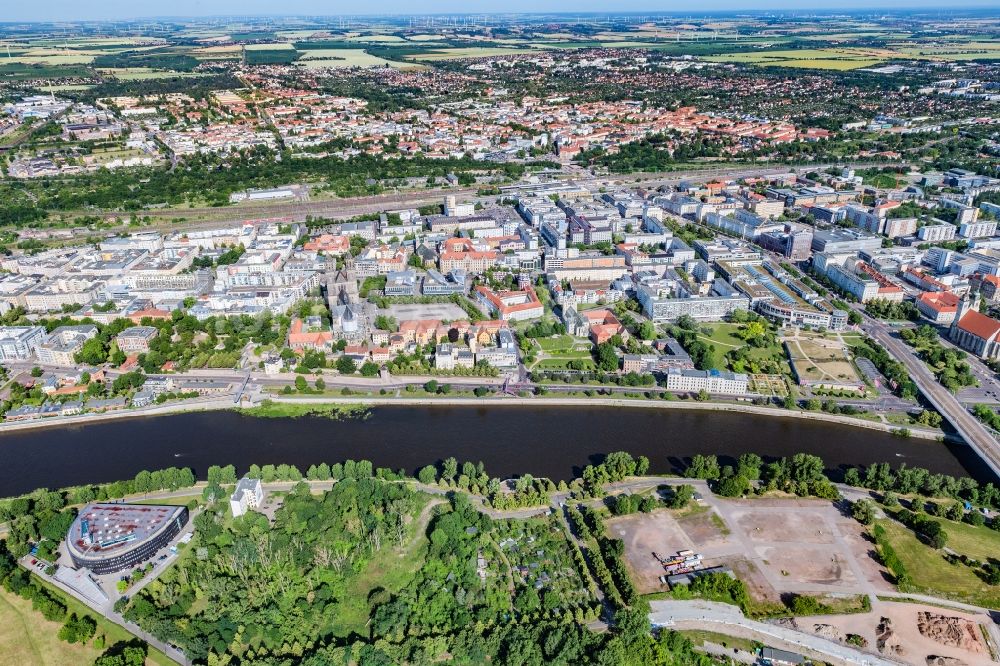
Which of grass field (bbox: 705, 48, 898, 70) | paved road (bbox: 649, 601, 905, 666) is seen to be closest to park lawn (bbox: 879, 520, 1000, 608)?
paved road (bbox: 649, 601, 905, 666)

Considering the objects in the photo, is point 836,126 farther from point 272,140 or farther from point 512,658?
point 512,658

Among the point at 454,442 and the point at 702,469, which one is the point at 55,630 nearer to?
the point at 454,442

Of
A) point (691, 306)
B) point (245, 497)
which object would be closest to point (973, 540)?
point (691, 306)

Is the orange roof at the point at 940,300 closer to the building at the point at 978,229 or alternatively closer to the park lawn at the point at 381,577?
the building at the point at 978,229

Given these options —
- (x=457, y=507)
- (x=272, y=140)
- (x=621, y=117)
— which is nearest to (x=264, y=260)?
(x=457, y=507)

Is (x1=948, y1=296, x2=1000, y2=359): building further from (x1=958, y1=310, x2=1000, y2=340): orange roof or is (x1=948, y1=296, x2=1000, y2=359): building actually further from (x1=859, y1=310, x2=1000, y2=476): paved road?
(x1=859, y1=310, x2=1000, y2=476): paved road
